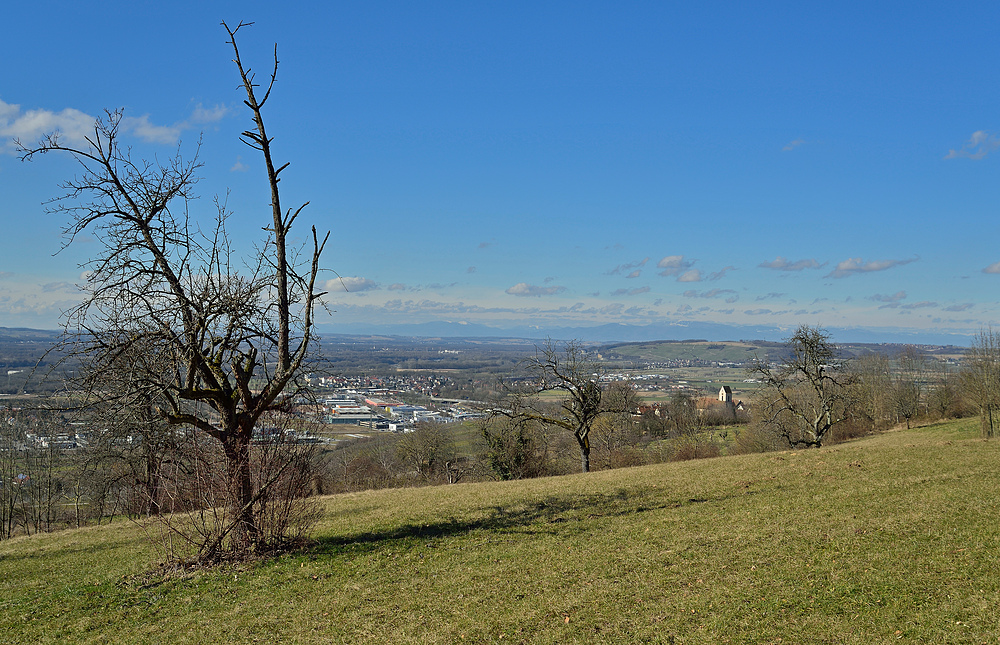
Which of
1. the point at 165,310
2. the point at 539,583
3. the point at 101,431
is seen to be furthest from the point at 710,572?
the point at 101,431

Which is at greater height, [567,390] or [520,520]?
[567,390]

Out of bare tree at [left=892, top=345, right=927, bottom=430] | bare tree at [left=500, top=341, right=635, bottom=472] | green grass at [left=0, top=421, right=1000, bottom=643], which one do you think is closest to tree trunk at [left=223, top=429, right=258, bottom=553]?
green grass at [left=0, top=421, right=1000, bottom=643]

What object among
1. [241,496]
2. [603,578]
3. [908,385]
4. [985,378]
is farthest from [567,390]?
[908,385]

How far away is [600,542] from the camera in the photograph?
988 centimetres

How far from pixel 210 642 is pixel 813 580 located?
733 cm

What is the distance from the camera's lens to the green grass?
6230mm

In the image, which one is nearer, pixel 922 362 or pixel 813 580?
pixel 813 580

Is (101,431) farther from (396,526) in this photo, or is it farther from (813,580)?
(813,580)

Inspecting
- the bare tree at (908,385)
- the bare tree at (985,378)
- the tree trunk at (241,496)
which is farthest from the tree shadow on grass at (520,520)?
the bare tree at (908,385)

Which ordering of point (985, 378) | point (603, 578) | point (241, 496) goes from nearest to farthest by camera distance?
point (603, 578)
point (241, 496)
point (985, 378)

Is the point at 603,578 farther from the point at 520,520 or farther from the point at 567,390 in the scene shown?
the point at 567,390

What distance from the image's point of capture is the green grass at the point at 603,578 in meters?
6.23

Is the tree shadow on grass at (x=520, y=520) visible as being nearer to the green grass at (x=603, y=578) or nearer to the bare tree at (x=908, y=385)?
the green grass at (x=603, y=578)

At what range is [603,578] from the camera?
7.89m
